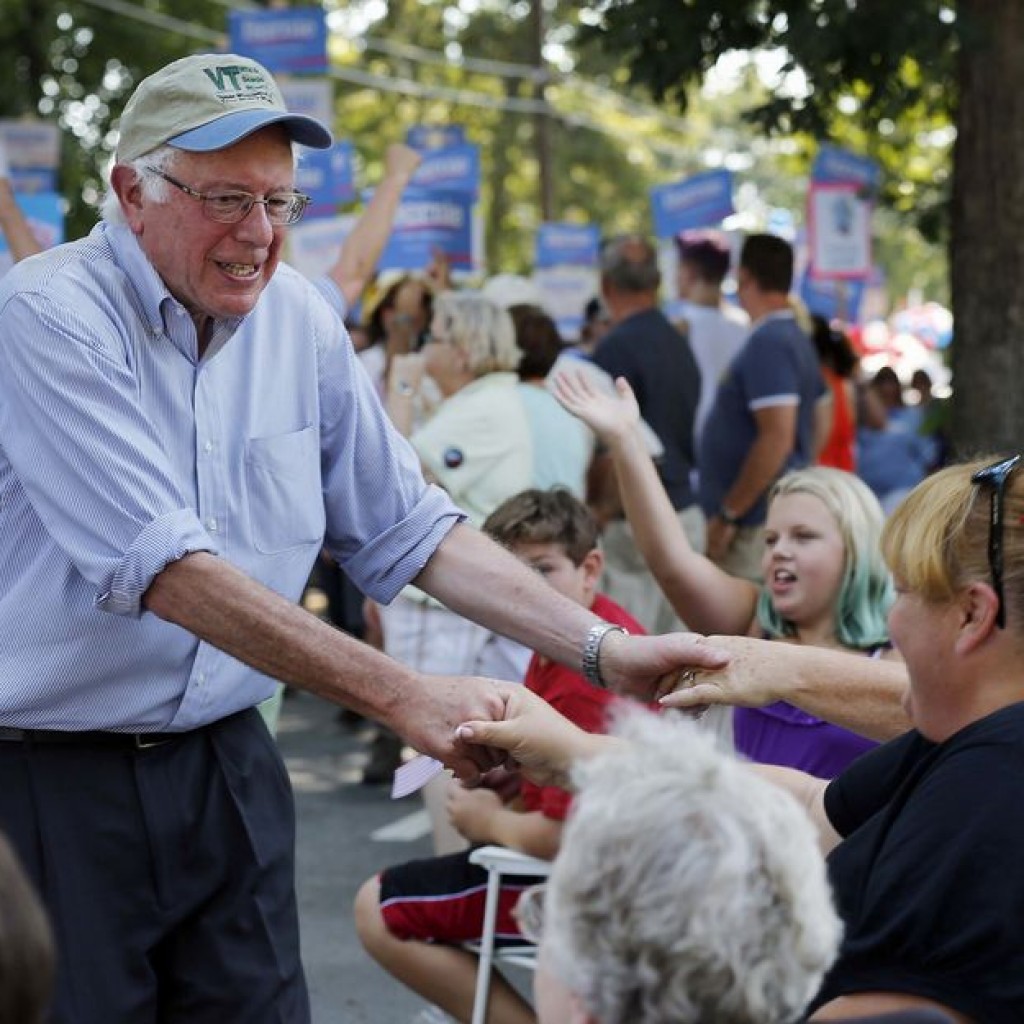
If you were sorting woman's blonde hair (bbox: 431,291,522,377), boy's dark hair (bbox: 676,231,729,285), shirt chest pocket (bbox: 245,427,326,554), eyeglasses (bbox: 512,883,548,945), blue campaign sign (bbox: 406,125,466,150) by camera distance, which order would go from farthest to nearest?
1. blue campaign sign (bbox: 406,125,466,150)
2. boy's dark hair (bbox: 676,231,729,285)
3. woman's blonde hair (bbox: 431,291,522,377)
4. shirt chest pocket (bbox: 245,427,326,554)
5. eyeglasses (bbox: 512,883,548,945)

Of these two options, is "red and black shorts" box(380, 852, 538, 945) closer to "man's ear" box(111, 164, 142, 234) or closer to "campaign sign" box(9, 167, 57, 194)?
"man's ear" box(111, 164, 142, 234)

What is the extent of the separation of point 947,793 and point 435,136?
43.3 feet

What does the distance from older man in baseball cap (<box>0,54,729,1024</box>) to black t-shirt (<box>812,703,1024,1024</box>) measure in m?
0.71

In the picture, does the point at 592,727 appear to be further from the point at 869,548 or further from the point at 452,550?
the point at 452,550

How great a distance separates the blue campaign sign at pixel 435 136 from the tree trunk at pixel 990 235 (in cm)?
681

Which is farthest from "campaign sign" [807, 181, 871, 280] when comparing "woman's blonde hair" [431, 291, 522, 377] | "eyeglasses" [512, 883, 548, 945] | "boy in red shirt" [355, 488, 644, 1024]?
"eyeglasses" [512, 883, 548, 945]

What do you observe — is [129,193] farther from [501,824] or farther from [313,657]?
[501,824]

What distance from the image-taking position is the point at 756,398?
807 centimetres

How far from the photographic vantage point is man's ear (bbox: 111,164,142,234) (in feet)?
10.3

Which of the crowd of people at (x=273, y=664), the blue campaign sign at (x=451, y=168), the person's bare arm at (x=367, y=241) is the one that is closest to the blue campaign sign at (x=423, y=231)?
the blue campaign sign at (x=451, y=168)

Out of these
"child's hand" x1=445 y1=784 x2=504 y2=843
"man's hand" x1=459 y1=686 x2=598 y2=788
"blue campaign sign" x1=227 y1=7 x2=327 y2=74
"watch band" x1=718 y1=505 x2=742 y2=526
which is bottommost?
"child's hand" x1=445 y1=784 x2=504 y2=843

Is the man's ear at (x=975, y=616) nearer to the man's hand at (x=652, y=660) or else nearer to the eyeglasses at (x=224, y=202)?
the man's hand at (x=652, y=660)

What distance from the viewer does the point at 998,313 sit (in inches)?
345

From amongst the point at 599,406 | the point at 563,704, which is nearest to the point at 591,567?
the point at 563,704
